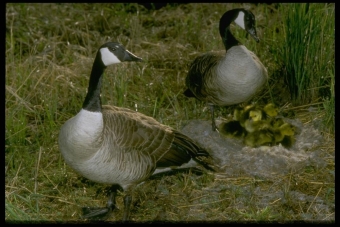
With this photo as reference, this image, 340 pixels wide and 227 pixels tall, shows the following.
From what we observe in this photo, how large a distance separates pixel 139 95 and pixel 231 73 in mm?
1023

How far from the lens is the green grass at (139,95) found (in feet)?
15.8

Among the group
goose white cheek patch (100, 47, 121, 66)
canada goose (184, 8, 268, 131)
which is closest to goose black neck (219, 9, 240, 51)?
canada goose (184, 8, 268, 131)

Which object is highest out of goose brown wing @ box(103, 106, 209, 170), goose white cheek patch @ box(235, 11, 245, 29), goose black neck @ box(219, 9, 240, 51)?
goose white cheek patch @ box(235, 11, 245, 29)

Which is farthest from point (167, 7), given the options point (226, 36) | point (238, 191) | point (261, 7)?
point (238, 191)

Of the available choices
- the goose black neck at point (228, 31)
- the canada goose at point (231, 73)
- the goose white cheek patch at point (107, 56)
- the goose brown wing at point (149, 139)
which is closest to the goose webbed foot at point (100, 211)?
the goose brown wing at point (149, 139)

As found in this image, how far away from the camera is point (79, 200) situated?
16.2ft

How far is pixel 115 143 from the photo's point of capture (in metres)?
4.52

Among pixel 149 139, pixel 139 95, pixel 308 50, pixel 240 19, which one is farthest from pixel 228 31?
pixel 149 139

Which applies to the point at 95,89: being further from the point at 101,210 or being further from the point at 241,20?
the point at 241,20

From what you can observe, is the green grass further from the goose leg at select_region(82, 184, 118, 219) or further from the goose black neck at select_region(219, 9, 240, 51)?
the goose black neck at select_region(219, 9, 240, 51)

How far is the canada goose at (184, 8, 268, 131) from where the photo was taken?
18.0 ft

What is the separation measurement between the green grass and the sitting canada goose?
287mm

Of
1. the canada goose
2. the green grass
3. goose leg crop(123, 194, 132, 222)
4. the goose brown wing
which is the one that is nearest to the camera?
the goose brown wing
